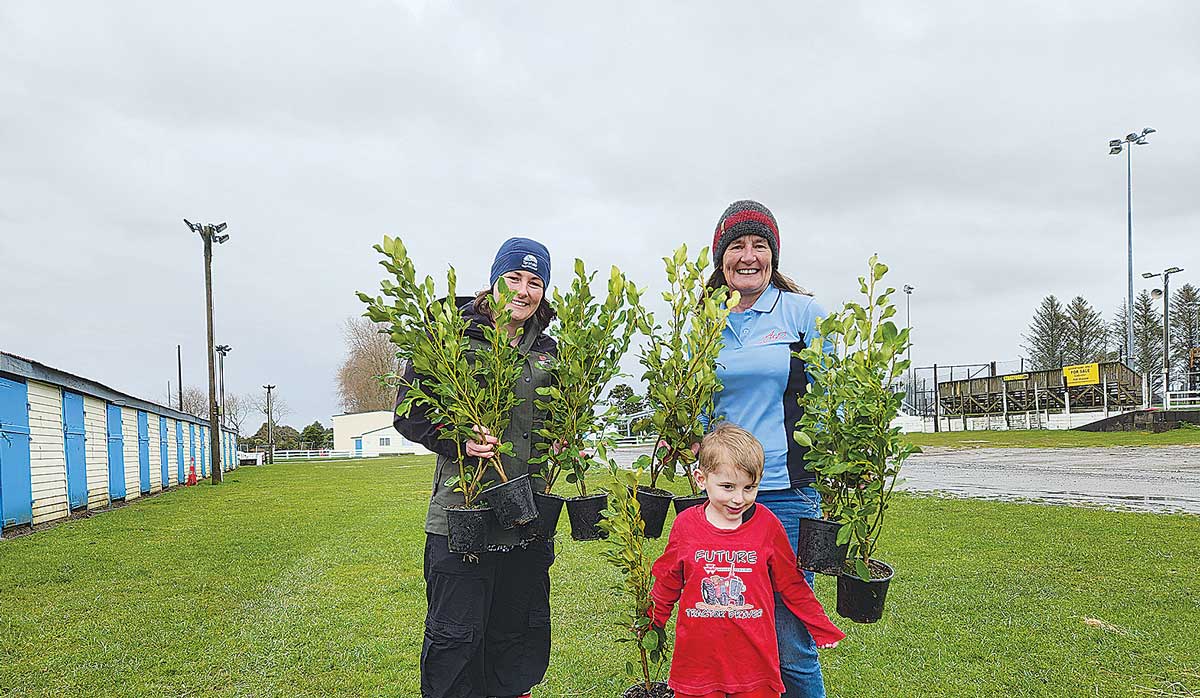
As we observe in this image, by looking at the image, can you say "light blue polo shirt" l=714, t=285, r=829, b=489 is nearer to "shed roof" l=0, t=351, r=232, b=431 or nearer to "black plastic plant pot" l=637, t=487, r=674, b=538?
"black plastic plant pot" l=637, t=487, r=674, b=538

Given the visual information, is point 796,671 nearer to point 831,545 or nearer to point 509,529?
point 831,545

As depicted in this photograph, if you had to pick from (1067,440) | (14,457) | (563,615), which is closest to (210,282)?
(14,457)

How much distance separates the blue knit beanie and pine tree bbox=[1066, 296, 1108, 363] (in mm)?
71690

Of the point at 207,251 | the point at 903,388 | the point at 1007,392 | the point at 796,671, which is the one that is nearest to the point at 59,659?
the point at 796,671

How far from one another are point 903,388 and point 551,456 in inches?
51.9

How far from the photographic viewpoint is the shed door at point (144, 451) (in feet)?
63.1

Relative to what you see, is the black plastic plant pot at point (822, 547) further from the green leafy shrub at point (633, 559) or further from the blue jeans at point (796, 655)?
the green leafy shrub at point (633, 559)

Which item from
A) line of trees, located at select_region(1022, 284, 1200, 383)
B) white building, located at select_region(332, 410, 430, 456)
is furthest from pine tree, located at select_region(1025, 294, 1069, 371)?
white building, located at select_region(332, 410, 430, 456)

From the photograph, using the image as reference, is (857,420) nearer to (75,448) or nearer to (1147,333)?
(75,448)

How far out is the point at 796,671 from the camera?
9.16 ft

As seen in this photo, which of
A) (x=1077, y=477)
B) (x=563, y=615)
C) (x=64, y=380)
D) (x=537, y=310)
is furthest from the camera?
(x=1077, y=477)

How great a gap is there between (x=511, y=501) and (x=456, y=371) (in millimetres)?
510

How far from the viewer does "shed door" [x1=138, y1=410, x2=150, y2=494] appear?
19.2 meters

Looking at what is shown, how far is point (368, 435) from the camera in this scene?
67.7m
